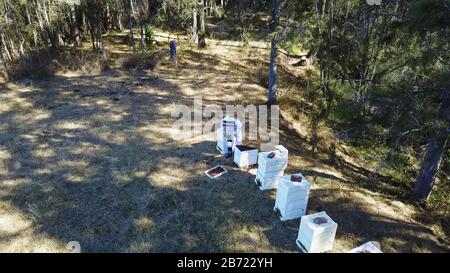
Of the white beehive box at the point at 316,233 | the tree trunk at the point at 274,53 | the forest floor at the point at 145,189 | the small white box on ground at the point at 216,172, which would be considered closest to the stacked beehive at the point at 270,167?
the forest floor at the point at 145,189

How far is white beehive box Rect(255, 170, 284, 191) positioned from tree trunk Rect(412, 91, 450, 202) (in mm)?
3628

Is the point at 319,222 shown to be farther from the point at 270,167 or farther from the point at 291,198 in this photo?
the point at 270,167

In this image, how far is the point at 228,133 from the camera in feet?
33.5

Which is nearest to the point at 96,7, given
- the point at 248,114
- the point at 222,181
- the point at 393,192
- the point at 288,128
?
the point at 248,114

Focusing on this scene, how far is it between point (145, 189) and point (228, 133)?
286cm

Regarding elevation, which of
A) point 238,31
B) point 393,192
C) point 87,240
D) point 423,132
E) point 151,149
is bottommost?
point 393,192

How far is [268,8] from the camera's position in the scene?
14297mm

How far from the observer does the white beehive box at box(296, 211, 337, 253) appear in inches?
275

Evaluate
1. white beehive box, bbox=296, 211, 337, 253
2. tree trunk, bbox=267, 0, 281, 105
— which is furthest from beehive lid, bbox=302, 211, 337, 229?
tree trunk, bbox=267, 0, 281, 105

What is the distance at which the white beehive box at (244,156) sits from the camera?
980 centimetres

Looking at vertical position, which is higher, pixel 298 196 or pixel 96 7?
pixel 96 7

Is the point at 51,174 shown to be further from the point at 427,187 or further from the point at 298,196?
the point at 427,187

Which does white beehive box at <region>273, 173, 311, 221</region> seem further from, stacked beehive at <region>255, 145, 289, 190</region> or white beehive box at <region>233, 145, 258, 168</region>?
white beehive box at <region>233, 145, 258, 168</region>

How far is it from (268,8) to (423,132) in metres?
8.69
